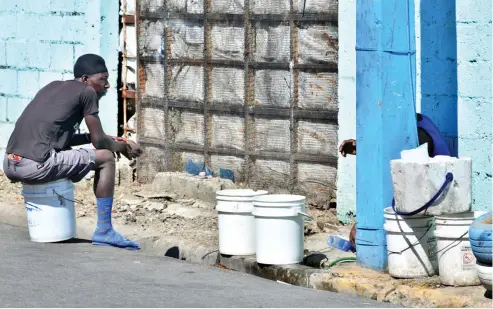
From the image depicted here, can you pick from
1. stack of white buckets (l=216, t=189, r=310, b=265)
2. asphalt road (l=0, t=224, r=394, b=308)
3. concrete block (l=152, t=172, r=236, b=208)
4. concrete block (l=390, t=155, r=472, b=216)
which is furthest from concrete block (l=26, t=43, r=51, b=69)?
concrete block (l=390, t=155, r=472, b=216)

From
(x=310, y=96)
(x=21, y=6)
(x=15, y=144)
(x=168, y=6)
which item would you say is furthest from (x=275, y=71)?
(x=21, y=6)

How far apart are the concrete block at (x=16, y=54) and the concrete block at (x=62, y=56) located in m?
0.49

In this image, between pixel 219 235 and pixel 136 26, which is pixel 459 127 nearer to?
pixel 219 235

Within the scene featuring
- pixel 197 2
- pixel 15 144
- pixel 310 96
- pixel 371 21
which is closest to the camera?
pixel 371 21

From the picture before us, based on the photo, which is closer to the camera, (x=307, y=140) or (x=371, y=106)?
(x=371, y=106)

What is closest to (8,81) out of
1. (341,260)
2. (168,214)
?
(168,214)

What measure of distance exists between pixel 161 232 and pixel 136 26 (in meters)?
2.51

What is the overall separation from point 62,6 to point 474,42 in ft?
17.0

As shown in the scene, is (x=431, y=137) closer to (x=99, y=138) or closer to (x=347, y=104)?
(x=347, y=104)

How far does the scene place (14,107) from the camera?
1380 centimetres

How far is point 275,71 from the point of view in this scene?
11.4 meters

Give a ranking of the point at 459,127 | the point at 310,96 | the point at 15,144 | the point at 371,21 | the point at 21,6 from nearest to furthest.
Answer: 1. the point at 371,21
2. the point at 459,127
3. the point at 15,144
4. the point at 310,96
5. the point at 21,6

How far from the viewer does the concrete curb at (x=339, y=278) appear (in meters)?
8.09

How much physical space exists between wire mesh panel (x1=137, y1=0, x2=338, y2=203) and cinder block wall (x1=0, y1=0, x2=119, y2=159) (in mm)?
372
